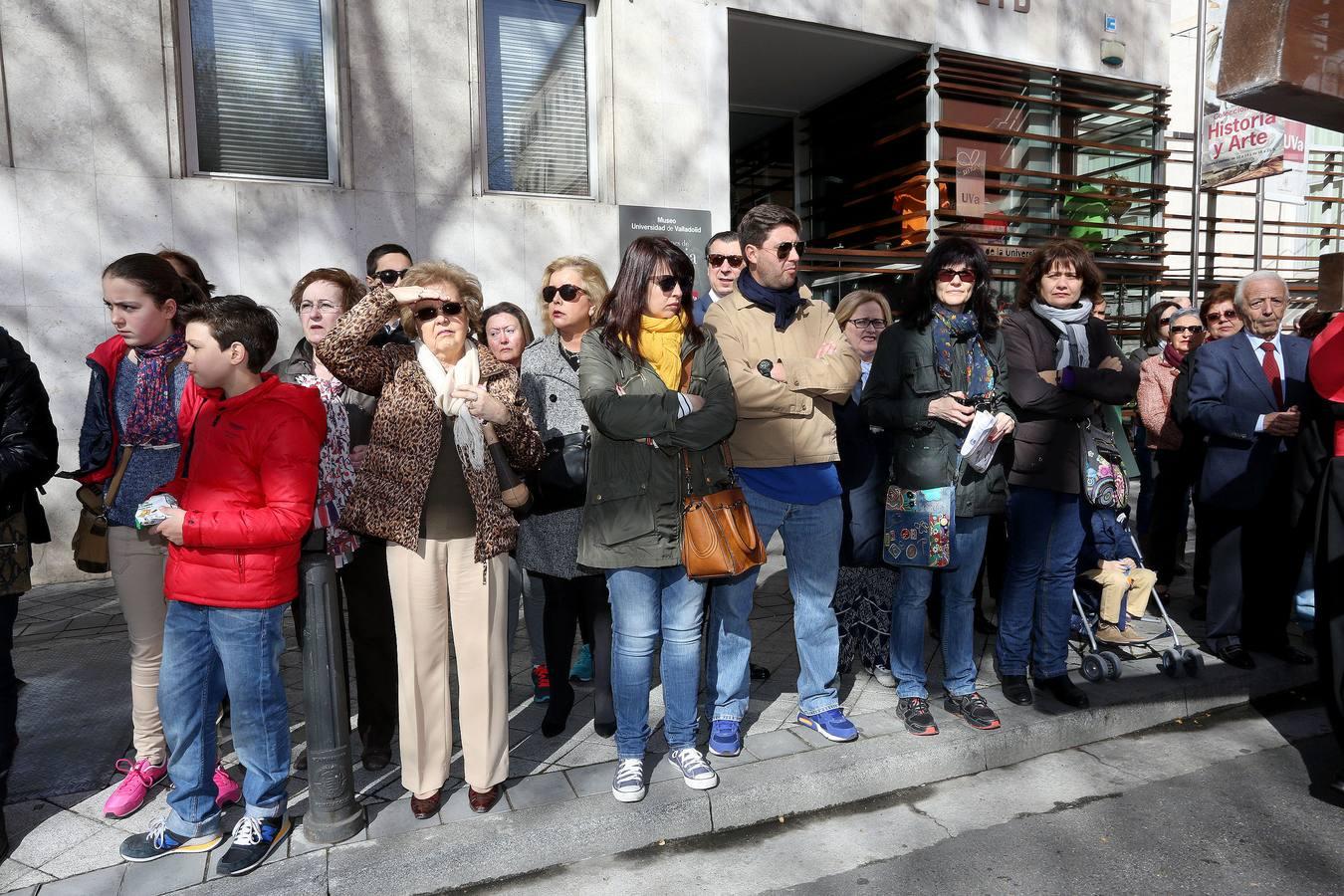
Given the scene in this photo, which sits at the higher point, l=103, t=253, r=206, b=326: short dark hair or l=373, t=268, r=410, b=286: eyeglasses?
l=373, t=268, r=410, b=286: eyeglasses

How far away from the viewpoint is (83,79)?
7.14 m

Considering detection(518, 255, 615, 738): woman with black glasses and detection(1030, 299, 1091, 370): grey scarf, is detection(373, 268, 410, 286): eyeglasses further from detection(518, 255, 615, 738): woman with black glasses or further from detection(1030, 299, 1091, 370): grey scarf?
detection(1030, 299, 1091, 370): grey scarf

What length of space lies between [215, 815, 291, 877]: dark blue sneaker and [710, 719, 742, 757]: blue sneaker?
65.3 inches

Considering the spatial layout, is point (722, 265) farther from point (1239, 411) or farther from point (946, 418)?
point (1239, 411)

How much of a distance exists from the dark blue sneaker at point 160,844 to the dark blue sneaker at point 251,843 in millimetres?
108

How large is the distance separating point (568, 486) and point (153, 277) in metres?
1.74

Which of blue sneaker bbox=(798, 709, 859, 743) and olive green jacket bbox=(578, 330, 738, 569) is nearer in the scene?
olive green jacket bbox=(578, 330, 738, 569)

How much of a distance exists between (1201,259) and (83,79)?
15.0 metres

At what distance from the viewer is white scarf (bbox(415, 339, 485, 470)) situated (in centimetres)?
313

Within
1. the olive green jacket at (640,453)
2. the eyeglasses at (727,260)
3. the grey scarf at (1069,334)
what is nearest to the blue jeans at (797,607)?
the olive green jacket at (640,453)

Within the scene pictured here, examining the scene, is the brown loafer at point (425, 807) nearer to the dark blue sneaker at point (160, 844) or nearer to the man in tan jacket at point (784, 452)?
the dark blue sneaker at point (160, 844)

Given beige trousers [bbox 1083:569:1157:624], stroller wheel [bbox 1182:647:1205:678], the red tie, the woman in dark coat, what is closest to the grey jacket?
the woman in dark coat

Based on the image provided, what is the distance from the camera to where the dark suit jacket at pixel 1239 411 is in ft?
16.7

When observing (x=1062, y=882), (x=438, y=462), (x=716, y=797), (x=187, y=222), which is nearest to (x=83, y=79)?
(x=187, y=222)
